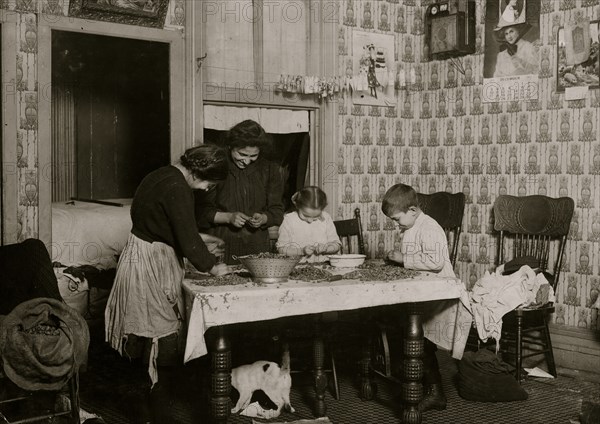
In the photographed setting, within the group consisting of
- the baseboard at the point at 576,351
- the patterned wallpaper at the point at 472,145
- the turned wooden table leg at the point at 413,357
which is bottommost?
the baseboard at the point at 576,351

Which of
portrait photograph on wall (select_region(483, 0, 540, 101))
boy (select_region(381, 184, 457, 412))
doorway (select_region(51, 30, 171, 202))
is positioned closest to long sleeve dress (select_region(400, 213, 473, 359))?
boy (select_region(381, 184, 457, 412))

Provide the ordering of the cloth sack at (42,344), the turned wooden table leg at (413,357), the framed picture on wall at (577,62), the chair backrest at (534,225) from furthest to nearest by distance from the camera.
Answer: the chair backrest at (534,225) → the framed picture on wall at (577,62) → the turned wooden table leg at (413,357) → the cloth sack at (42,344)

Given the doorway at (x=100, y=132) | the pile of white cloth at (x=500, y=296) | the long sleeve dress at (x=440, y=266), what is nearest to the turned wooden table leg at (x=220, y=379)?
the long sleeve dress at (x=440, y=266)

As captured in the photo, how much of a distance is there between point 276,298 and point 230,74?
9.12 ft

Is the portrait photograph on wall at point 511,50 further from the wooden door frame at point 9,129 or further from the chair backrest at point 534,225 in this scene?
the wooden door frame at point 9,129

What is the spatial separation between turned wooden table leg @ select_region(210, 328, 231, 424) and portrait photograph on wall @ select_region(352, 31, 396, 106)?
339 centimetres

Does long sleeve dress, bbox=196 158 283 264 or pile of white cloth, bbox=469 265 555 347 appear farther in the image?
pile of white cloth, bbox=469 265 555 347

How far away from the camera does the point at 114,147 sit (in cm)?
844

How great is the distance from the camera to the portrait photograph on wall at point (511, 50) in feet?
18.8

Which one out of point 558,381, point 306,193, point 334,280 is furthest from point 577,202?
point 334,280

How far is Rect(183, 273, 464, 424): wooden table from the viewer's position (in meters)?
3.32

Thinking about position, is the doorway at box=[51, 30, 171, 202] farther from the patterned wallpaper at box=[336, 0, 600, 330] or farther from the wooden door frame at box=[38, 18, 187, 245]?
the patterned wallpaper at box=[336, 0, 600, 330]

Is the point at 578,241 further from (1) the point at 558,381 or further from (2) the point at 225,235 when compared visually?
(2) the point at 225,235

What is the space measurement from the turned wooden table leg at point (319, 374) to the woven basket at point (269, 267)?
0.75 metres
